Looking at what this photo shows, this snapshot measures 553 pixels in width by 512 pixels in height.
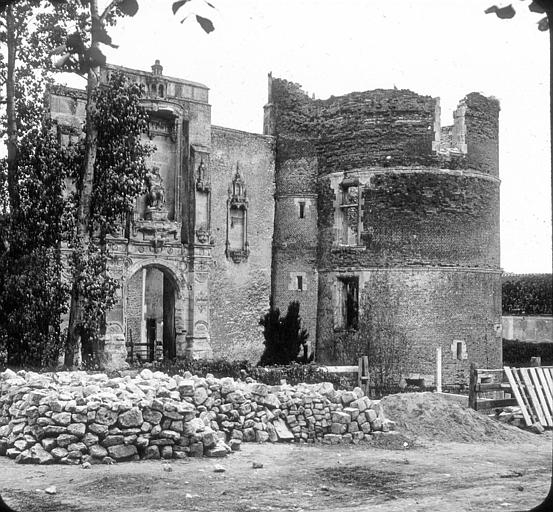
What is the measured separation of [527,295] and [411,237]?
38.3 ft

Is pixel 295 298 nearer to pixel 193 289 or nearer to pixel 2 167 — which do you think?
pixel 193 289

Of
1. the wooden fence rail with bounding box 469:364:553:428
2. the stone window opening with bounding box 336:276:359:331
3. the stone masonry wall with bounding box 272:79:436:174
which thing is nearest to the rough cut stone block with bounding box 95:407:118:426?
the wooden fence rail with bounding box 469:364:553:428

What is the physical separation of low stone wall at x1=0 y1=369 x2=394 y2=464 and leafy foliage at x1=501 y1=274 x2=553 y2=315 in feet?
65.8

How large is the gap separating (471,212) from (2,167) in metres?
14.4

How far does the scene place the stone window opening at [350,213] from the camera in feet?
82.1

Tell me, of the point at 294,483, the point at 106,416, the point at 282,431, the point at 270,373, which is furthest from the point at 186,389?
the point at 270,373

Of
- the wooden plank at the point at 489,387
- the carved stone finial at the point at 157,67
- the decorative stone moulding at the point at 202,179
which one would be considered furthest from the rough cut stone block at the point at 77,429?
the carved stone finial at the point at 157,67

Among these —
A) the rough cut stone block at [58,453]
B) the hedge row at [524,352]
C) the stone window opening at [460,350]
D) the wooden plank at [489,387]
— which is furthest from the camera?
the hedge row at [524,352]

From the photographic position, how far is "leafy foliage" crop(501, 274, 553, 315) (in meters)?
33.1

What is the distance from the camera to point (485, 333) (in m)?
24.7

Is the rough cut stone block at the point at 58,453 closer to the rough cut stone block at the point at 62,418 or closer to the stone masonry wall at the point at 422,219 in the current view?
the rough cut stone block at the point at 62,418

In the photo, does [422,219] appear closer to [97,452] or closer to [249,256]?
[249,256]

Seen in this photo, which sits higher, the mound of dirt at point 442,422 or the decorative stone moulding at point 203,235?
the decorative stone moulding at point 203,235

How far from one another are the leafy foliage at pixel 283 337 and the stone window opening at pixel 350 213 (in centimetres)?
295
